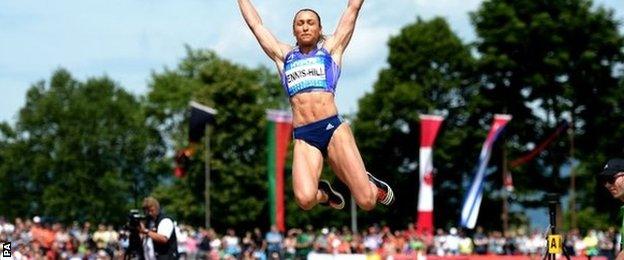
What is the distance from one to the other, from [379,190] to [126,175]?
314 feet

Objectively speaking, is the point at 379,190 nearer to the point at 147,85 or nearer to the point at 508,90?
the point at 508,90

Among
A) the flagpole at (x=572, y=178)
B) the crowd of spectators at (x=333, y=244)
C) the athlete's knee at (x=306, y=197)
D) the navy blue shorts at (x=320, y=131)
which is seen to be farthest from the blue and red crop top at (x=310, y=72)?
the flagpole at (x=572, y=178)

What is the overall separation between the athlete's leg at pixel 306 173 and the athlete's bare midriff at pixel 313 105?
302mm

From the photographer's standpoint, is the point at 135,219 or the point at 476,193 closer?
the point at 135,219

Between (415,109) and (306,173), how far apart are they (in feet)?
197

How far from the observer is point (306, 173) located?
55.1ft

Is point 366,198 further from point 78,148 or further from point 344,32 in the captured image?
point 78,148

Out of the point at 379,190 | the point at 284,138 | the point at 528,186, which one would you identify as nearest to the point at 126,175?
the point at 528,186

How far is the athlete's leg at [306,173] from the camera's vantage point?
16688 millimetres

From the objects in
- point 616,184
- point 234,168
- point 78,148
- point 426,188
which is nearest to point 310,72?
point 616,184

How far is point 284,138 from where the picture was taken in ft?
156

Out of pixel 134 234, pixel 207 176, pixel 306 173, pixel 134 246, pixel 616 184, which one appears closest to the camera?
pixel 616 184

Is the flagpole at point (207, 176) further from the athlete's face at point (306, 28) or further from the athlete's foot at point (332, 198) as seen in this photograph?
the athlete's face at point (306, 28)

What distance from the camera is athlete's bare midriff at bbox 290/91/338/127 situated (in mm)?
16953
